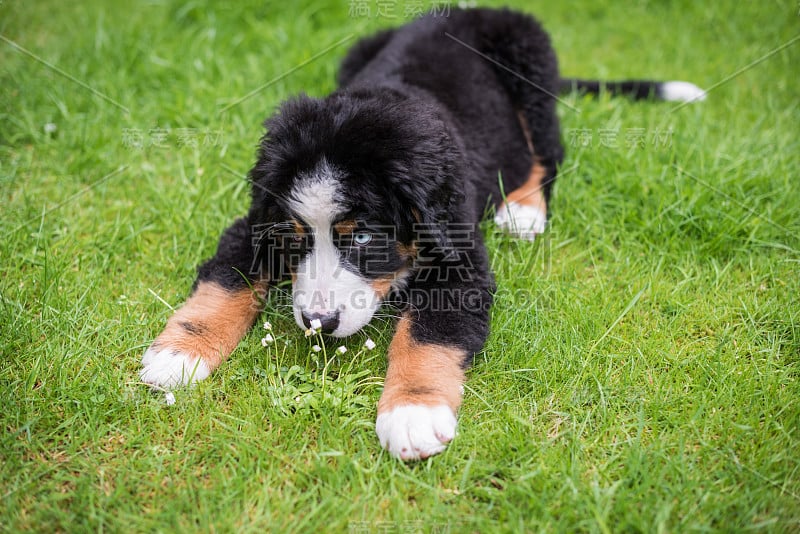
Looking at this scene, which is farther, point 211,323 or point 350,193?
point 211,323

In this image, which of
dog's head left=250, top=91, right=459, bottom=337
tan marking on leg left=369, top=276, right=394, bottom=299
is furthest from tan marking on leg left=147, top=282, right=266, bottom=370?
tan marking on leg left=369, top=276, right=394, bottom=299

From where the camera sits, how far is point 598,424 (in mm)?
2623

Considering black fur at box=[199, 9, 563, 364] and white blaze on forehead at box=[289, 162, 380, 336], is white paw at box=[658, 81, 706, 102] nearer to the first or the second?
black fur at box=[199, 9, 563, 364]

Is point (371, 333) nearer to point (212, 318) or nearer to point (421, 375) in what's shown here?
point (421, 375)

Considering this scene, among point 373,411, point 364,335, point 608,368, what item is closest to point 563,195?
point 608,368

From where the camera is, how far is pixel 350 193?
8.35 ft

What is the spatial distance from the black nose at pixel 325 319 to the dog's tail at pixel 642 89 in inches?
114

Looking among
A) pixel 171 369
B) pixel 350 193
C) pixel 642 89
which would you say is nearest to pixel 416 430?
pixel 350 193

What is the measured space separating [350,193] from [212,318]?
33.5 inches

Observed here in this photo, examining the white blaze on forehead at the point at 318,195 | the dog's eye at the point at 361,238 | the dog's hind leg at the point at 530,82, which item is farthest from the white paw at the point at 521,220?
the white blaze on forehead at the point at 318,195

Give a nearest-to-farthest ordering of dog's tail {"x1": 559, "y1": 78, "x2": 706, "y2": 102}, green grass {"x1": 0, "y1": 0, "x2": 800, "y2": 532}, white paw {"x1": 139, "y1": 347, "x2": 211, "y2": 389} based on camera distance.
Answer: green grass {"x1": 0, "y1": 0, "x2": 800, "y2": 532} < white paw {"x1": 139, "y1": 347, "x2": 211, "y2": 389} < dog's tail {"x1": 559, "y1": 78, "x2": 706, "y2": 102}

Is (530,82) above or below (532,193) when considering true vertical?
above

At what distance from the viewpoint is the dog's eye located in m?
2.66

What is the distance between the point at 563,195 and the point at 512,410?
1704mm
